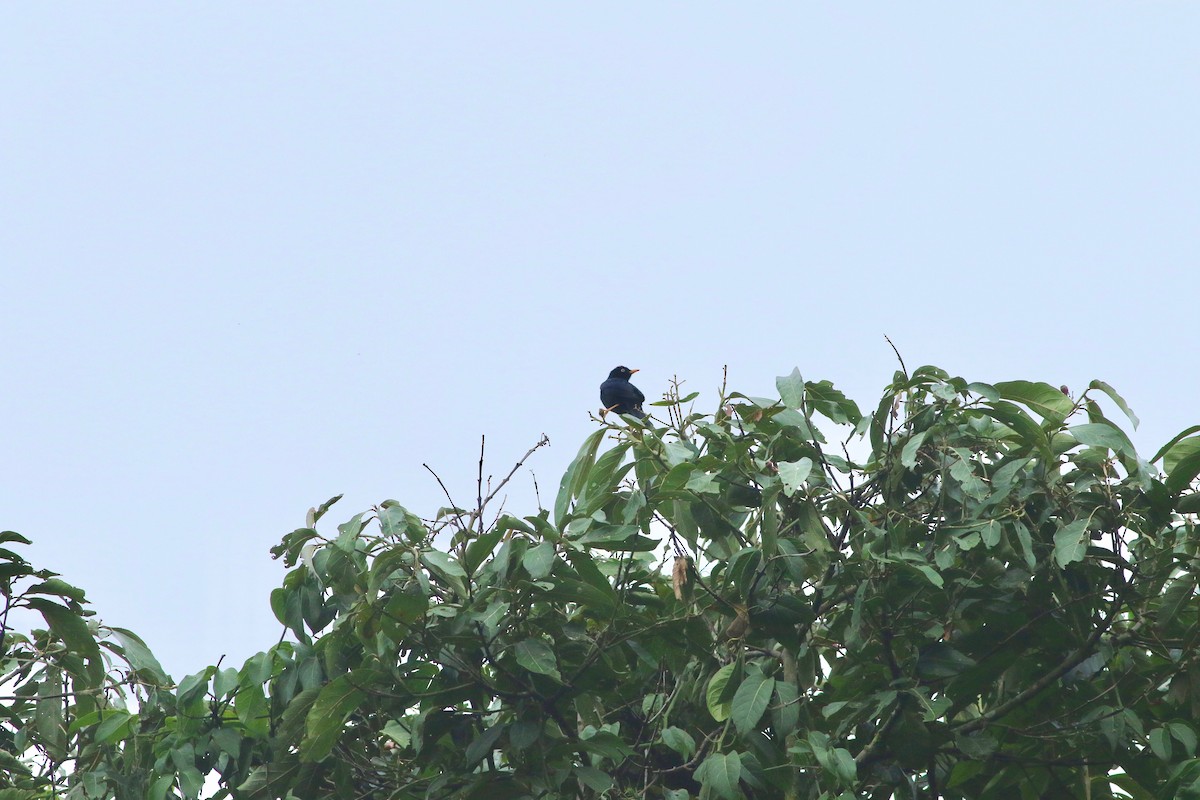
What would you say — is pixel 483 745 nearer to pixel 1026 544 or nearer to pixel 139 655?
pixel 139 655

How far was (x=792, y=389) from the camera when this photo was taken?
362 centimetres

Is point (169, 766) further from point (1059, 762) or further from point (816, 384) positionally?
point (1059, 762)

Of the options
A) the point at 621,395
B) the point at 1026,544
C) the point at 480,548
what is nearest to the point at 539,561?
the point at 480,548

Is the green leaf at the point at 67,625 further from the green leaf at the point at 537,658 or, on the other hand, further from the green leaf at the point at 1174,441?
the green leaf at the point at 1174,441

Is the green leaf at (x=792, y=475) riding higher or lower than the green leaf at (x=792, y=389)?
lower

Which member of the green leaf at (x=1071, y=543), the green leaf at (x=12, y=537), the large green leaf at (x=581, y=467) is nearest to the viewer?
the green leaf at (x=12, y=537)

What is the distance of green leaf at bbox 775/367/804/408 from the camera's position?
360cm

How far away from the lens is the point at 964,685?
3.68m

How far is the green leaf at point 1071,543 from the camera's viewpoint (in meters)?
3.25

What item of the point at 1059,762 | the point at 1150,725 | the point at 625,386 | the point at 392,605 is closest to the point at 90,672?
the point at 392,605

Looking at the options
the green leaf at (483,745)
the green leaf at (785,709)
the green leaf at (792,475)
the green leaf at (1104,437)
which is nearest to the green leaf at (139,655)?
the green leaf at (483,745)

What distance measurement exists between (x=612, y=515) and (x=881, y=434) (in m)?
0.81

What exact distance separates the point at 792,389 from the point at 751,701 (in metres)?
0.87

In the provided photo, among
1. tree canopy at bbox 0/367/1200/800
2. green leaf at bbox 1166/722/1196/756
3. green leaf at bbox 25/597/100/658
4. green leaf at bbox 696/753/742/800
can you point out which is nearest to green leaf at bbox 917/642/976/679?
tree canopy at bbox 0/367/1200/800
